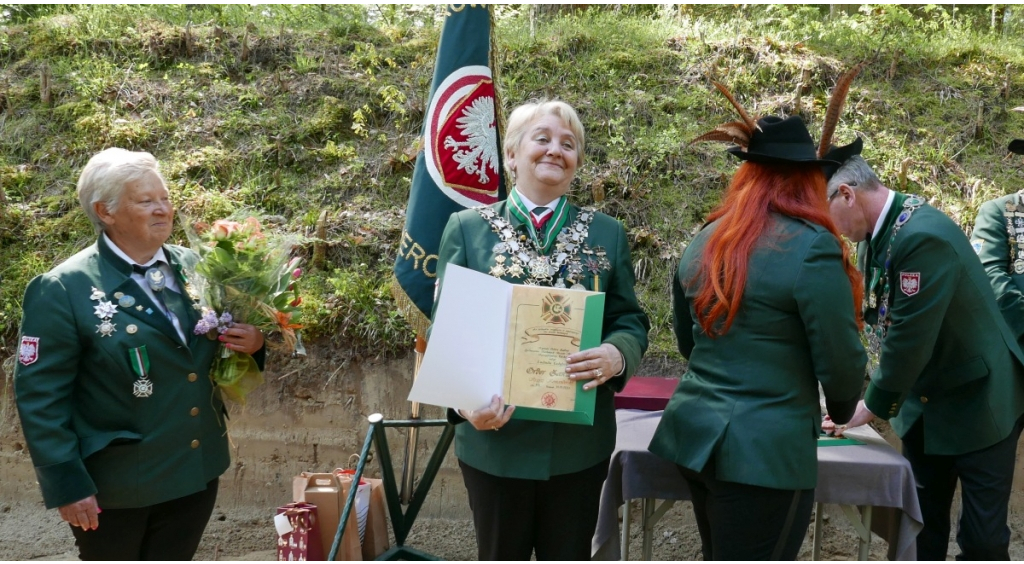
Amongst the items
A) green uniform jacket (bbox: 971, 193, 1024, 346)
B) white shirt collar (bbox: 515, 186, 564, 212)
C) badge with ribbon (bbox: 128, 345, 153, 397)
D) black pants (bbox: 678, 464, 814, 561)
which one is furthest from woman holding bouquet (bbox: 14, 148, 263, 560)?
green uniform jacket (bbox: 971, 193, 1024, 346)

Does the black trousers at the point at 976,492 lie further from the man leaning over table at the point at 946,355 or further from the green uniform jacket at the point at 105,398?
the green uniform jacket at the point at 105,398

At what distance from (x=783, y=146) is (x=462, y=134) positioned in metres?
1.49

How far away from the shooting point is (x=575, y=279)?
2.51 metres

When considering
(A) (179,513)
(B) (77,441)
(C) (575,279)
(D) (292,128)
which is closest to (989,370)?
(C) (575,279)

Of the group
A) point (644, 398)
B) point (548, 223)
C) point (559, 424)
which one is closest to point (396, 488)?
point (644, 398)

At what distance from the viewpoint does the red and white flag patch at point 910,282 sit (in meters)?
2.70

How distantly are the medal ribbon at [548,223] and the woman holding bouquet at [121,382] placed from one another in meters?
0.92

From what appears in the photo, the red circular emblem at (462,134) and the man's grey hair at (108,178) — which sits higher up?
the red circular emblem at (462,134)

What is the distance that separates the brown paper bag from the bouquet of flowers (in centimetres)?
130

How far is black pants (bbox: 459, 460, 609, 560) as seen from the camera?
2.46 metres

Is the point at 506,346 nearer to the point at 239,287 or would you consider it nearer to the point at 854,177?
the point at 239,287

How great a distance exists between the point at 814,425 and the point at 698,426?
0.33 metres

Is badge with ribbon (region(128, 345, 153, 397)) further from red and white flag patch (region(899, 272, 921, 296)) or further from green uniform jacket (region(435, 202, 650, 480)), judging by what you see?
red and white flag patch (region(899, 272, 921, 296))

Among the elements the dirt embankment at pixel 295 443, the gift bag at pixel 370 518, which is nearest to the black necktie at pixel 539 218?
the gift bag at pixel 370 518
